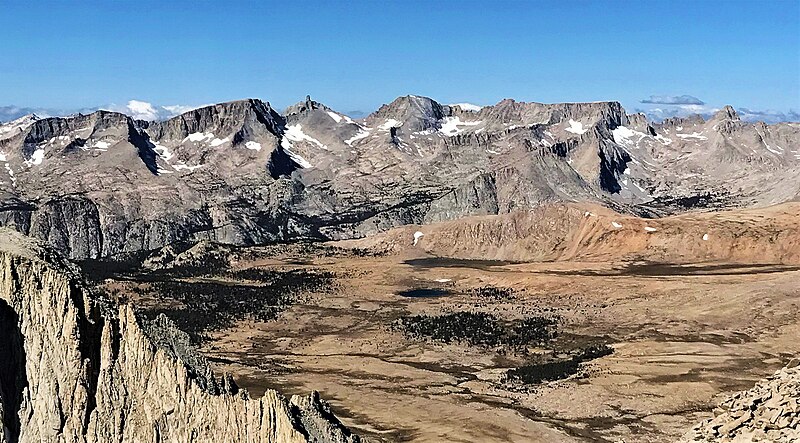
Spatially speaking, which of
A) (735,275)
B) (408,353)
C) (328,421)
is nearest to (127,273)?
(408,353)

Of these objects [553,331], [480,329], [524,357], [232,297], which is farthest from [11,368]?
[232,297]

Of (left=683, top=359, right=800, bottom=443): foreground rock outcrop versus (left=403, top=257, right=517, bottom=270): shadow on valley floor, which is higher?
(left=683, top=359, right=800, bottom=443): foreground rock outcrop

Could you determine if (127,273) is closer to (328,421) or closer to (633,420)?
(633,420)

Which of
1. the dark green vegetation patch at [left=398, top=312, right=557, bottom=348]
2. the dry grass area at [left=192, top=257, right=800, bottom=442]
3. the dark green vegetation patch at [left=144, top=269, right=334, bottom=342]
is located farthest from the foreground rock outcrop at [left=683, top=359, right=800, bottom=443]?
the dark green vegetation patch at [left=144, top=269, right=334, bottom=342]

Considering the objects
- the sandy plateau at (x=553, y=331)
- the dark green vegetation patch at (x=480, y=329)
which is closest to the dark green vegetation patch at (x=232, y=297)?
the sandy plateau at (x=553, y=331)

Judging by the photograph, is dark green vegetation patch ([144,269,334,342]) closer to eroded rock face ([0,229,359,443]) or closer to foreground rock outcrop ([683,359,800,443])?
eroded rock face ([0,229,359,443])

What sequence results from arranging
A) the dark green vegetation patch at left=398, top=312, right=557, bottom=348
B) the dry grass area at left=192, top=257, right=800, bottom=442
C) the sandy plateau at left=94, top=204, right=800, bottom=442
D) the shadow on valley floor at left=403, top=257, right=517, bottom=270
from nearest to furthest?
1. the dry grass area at left=192, top=257, right=800, bottom=442
2. the sandy plateau at left=94, top=204, right=800, bottom=442
3. the dark green vegetation patch at left=398, top=312, right=557, bottom=348
4. the shadow on valley floor at left=403, top=257, right=517, bottom=270

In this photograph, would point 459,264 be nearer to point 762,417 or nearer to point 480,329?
point 480,329
